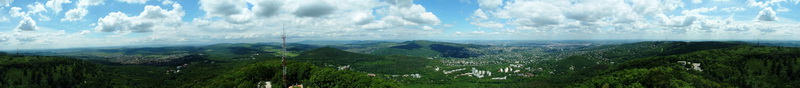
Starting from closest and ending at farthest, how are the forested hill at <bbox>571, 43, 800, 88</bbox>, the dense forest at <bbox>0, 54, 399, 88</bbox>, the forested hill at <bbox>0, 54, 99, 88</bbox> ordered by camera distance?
the forested hill at <bbox>571, 43, 800, 88</bbox>, the dense forest at <bbox>0, 54, 399, 88</bbox>, the forested hill at <bbox>0, 54, 99, 88</bbox>

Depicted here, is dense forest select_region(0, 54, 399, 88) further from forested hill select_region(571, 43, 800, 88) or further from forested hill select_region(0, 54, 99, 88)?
forested hill select_region(571, 43, 800, 88)

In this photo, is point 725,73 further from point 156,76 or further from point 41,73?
point 41,73

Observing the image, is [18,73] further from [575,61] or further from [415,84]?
[575,61]

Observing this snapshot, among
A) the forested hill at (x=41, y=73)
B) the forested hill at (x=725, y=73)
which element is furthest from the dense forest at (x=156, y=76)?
the forested hill at (x=725, y=73)

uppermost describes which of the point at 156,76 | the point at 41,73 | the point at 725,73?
the point at 725,73

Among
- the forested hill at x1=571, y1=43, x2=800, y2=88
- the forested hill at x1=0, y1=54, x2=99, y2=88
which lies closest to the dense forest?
the forested hill at x1=0, y1=54, x2=99, y2=88

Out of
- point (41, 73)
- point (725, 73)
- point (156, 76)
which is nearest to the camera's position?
point (725, 73)

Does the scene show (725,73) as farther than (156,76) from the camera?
No

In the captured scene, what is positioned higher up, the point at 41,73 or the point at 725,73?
the point at 725,73

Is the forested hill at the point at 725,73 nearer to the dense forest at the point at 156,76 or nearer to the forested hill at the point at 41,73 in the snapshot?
the dense forest at the point at 156,76

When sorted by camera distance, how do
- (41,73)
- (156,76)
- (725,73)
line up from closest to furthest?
(725,73)
(41,73)
(156,76)

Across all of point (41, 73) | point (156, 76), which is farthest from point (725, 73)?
point (41, 73)
